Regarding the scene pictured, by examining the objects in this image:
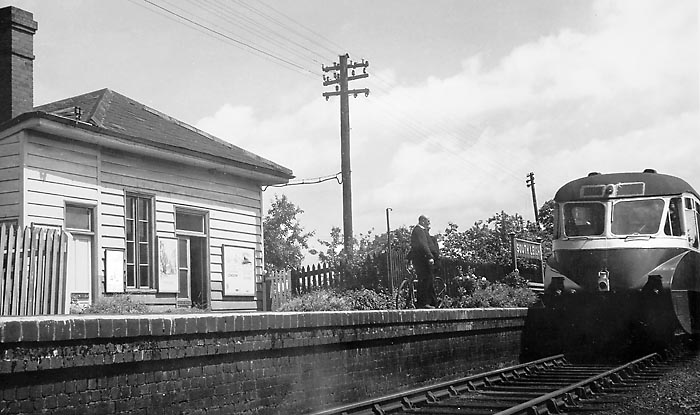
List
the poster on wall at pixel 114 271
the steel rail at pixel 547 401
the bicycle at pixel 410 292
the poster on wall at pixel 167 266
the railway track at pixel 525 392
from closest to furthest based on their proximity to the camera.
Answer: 1. the steel rail at pixel 547 401
2. the railway track at pixel 525 392
3. the poster on wall at pixel 114 271
4. the poster on wall at pixel 167 266
5. the bicycle at pixel 410 292

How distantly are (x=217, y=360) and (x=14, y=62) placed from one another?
29.7 ft

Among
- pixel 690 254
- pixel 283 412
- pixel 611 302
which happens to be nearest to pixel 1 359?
pixel 283 412

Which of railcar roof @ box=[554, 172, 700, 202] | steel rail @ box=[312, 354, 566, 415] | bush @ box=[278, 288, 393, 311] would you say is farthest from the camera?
bush @ box=[278, 288, 393, 311]

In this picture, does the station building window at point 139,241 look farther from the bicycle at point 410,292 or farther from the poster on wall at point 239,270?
the bicycle at point 410,292

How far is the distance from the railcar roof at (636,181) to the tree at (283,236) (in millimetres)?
32174

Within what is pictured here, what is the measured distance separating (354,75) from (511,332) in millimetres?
16107

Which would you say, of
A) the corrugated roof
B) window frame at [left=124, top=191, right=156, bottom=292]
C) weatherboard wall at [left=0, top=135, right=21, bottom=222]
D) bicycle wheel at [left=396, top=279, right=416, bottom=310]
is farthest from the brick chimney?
bicycle wheel at [left=396, top=279, right=416, bottom=310]

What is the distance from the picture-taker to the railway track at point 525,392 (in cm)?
784

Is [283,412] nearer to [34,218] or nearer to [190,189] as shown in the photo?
[34,218]

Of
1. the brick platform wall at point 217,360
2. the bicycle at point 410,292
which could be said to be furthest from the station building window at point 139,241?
the brick platform wall at point 217,360

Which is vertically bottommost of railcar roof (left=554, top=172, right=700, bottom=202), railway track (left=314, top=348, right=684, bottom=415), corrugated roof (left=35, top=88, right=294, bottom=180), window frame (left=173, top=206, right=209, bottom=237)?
railway track (left=314, top=348, right=684, bottom=415)

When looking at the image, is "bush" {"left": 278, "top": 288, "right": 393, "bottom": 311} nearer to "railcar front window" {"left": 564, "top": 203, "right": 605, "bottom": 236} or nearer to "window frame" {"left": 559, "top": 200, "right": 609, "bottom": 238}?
"window frame" {"left": 559, "top": 200, "right": 609, "bottom": 238}

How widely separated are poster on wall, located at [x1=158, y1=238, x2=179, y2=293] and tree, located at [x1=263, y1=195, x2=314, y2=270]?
105 ft

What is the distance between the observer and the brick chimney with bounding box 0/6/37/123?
518 inches
